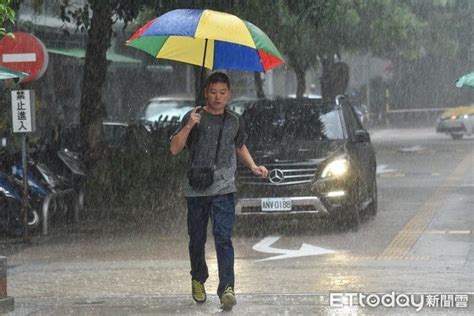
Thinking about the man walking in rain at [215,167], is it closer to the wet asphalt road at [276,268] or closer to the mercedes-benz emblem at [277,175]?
the wet asphalt road at [276,268]

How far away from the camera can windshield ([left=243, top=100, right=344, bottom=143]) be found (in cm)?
1432

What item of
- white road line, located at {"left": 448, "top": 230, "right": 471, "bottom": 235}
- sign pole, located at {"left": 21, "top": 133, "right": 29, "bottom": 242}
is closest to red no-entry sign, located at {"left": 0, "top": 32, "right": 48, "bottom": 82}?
sign pole, located at {"left": 21, "top": 133, "right": 29, "bottom": 242}

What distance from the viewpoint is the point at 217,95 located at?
8562mm

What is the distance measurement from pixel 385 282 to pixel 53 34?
59.7 feet

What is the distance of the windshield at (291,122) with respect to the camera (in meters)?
14.3

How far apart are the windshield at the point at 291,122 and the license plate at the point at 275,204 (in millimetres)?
1074

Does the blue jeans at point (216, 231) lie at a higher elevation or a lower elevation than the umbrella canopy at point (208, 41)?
lower

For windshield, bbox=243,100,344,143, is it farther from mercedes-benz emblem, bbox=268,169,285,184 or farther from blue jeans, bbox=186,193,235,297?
blue jeans, bbox=186,193,235,297

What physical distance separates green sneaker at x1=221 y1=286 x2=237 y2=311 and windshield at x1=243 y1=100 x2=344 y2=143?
5886 mm

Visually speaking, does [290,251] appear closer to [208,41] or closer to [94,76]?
[208,41]

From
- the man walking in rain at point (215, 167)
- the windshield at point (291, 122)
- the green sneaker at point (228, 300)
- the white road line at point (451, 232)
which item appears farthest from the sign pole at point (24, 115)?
the green sneaker at point (228, 300)

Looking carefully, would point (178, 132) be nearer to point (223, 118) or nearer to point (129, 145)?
point (223, 118)

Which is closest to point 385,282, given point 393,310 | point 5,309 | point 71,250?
point 393,310

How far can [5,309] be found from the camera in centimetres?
848
